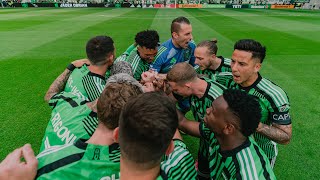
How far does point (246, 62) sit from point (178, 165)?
6.66 ft

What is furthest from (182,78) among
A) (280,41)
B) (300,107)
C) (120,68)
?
(280,41)

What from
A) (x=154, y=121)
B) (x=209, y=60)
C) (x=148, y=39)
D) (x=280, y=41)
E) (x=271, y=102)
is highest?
(x=148, y=39)

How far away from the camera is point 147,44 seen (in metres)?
4.82

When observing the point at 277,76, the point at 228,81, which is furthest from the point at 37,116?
the point at 277,76

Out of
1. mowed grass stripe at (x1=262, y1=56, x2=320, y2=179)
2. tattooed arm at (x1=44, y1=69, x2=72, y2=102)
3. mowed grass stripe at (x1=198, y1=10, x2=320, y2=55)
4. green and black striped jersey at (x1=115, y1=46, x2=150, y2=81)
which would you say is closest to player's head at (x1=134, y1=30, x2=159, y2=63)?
green and black striped jersey at (x1=115, y1=46, x2=150, y2=81)

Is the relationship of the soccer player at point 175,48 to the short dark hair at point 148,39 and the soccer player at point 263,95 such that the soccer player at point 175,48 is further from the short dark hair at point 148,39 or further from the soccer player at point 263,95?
the soccer player at point 263,95

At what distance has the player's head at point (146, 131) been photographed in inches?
70.6

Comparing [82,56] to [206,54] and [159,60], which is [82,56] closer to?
[159,60]

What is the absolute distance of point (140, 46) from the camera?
4.96 meters

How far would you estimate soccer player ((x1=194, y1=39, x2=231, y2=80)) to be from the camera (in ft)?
15.7

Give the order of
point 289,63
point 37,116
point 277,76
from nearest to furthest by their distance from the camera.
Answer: point 37,116
point 277,76
point 289,63

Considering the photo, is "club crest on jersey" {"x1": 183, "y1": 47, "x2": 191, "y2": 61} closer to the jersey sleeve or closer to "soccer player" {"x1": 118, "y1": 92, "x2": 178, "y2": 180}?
the jersey sleeve

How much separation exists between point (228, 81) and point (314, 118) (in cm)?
321

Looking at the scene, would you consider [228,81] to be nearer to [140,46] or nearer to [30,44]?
[140,46]
